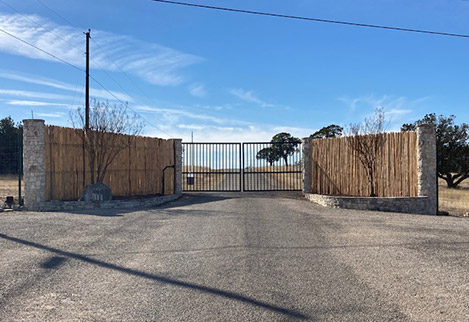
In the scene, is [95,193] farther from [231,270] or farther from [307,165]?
[231,270]

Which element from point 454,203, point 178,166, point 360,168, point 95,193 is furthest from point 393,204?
point 454,203

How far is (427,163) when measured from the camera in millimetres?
13906

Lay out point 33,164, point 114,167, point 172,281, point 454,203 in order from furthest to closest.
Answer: point 454,203
point 114,167
point 33,164
point 172,281

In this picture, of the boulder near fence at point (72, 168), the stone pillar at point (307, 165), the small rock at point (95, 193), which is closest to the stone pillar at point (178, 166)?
the boulder near fence at point (72, 168)

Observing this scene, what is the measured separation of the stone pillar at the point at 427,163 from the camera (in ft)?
45.7

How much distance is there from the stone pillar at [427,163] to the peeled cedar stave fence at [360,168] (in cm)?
24

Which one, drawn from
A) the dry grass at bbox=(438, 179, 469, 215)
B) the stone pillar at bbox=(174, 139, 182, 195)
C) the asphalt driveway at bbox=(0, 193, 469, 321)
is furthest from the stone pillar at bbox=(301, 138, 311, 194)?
the asphalt driveway at bbox=(0, 193, 469, 321)

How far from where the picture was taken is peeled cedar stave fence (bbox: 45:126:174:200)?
45.6 feet

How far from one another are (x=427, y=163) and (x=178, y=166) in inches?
402

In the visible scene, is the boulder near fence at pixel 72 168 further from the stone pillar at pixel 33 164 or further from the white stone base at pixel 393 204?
the white stone base at pixel 393 204

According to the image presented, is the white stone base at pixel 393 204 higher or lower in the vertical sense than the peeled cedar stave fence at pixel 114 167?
lower

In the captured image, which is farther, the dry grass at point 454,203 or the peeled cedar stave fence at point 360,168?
the dry grass at point 454,203

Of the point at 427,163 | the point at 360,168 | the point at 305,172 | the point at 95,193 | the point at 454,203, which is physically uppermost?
the point at 427,163

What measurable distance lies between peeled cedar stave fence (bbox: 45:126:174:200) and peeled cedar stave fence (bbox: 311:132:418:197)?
6.60 meters
